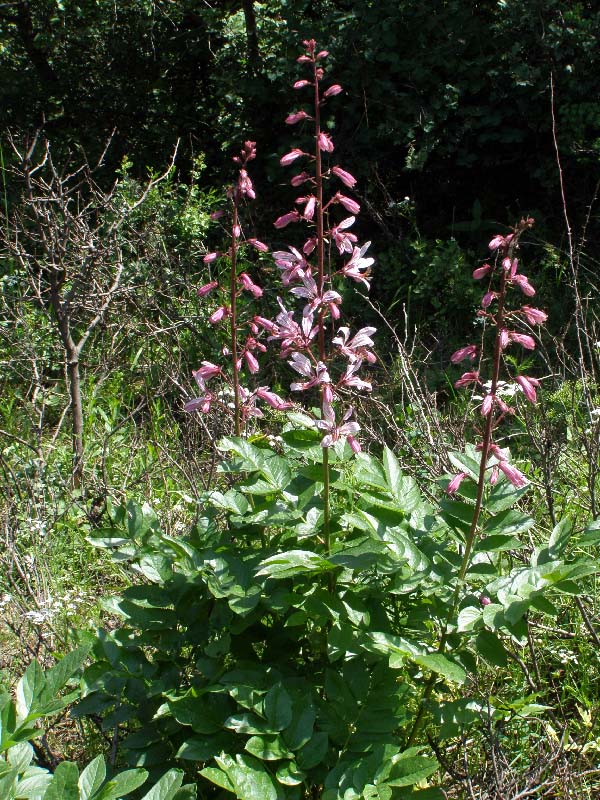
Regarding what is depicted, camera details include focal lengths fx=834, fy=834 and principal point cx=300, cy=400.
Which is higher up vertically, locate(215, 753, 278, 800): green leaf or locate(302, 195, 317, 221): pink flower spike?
locate(302, 195, 317, 221): pink flower spike

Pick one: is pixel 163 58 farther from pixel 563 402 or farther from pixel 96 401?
pixel 563 402

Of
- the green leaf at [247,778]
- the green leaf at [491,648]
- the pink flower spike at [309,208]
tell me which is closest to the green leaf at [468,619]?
the green leaf at [491,648]

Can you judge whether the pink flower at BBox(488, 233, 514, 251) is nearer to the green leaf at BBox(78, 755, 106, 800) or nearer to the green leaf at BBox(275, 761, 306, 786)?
the green leaf at BBox(275, 761, 306, 786)

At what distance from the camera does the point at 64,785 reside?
1468 mm

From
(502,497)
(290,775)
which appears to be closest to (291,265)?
(502,497)

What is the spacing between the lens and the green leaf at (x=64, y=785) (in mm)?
1464

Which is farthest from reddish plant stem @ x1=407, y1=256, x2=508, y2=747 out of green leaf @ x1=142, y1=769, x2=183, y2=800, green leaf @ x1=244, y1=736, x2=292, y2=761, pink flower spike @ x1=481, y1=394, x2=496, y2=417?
green leaf @ x1=142, y1=769, x2=183, y2=800

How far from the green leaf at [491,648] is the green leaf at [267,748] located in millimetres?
445

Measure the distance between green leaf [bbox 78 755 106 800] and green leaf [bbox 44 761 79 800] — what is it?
0.06m

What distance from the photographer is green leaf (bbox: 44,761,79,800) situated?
4.80 ft

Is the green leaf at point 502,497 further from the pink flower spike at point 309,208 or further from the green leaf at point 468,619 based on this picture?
the pink flower spike at point 309,208

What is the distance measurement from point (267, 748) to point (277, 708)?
0.26 feet

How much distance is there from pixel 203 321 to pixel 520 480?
3396 mm

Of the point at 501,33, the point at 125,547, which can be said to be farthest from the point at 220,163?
the point at 125,547
